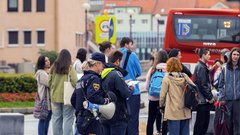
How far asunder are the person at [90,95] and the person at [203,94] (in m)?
4.66

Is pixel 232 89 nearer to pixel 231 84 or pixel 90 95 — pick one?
pixel 231 84

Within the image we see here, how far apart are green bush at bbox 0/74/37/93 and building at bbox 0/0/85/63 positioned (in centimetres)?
4278

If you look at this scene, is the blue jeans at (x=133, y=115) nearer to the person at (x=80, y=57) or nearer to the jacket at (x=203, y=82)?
the jacket at (x=203, y=82)

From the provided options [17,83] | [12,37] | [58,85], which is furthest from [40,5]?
[58,85]

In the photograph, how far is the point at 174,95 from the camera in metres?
15.1

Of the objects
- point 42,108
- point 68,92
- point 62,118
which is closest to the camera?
point 68,92

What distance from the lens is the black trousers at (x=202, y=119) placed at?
1683 centimetres

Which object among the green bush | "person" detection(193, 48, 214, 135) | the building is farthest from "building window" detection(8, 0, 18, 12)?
"person" detection(193, 48, 214, 135)

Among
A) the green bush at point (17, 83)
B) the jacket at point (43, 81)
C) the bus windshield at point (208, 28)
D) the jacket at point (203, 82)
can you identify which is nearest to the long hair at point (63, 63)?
the jacket at point (43, 81)

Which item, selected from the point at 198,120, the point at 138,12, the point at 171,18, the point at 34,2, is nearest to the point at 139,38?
the point at 138,12

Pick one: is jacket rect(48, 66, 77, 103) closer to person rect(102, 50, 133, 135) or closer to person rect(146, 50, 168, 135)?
person rect(146, 50, 168, 135)

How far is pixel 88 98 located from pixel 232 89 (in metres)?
4.24

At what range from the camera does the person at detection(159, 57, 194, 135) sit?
49.4 ft

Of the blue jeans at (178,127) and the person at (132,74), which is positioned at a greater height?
the person at (132,74)
